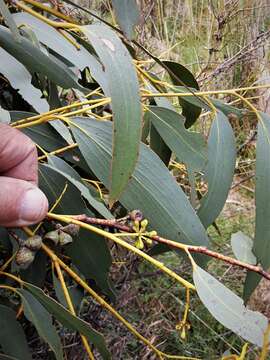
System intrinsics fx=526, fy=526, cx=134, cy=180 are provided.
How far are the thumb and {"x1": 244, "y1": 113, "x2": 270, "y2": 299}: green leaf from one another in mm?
356

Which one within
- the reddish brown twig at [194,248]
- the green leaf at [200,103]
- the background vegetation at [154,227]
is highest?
the green leaf at [200,103]

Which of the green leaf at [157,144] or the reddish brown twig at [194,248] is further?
the green leaf at [157,144]

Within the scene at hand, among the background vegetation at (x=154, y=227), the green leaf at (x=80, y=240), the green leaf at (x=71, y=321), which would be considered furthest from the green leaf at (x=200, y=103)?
the green leaf at (x=71, y=321)

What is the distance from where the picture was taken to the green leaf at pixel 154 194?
74cm

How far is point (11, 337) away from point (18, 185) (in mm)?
305

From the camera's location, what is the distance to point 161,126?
875mm

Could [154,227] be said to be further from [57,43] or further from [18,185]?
[57,43]

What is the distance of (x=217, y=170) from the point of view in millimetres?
914

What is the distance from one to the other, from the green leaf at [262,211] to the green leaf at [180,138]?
0.31ft

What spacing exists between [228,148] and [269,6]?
1.32 meters

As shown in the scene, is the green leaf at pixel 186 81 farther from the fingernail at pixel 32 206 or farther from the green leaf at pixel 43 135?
the fingernail at pixel 32 206

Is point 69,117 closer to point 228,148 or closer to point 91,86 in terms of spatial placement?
point 228,148

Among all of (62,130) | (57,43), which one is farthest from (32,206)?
(57,43)

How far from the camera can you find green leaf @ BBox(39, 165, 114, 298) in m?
0.81
